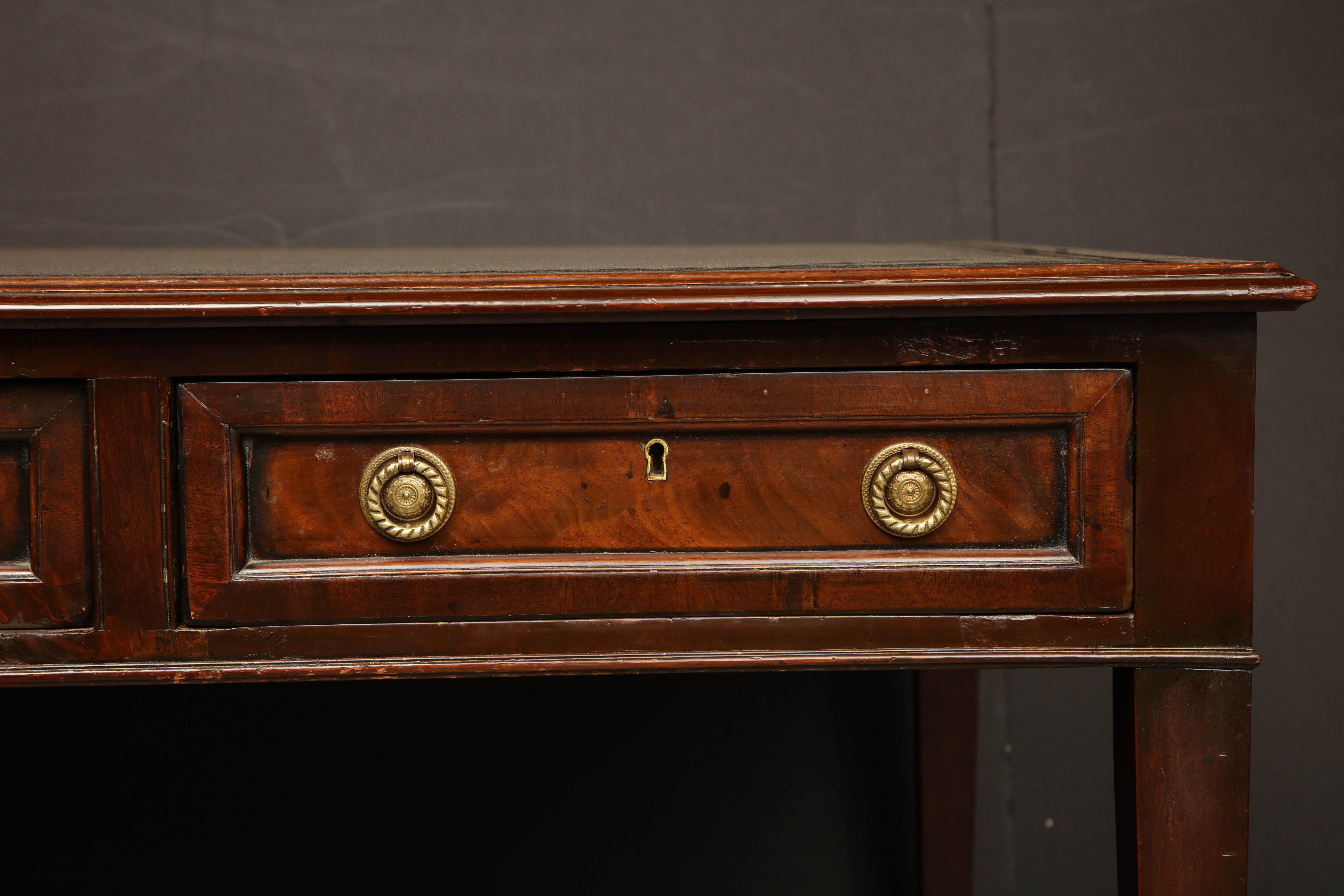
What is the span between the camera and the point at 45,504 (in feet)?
1.95

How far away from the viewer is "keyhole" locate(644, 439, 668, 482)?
1.99ft

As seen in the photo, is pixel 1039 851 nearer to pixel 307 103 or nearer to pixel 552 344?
pixel 552 344

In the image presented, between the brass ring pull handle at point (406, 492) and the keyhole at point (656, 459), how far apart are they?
0.11 m

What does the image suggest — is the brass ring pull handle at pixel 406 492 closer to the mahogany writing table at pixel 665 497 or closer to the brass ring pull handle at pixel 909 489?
the mahogany writing table at pixel 665 497

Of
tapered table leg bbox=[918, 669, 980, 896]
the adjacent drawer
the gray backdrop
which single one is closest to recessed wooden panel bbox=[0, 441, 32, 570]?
the adjacent drawer

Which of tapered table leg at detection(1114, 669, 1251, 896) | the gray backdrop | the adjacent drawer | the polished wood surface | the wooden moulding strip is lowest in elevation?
tapered table leg at detection(1114, 669, 1251, 896)

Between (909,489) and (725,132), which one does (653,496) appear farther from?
(725,132)

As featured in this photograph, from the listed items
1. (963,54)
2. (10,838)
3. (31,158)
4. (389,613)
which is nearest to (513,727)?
(10,838)

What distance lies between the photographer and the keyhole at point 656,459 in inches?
23.9

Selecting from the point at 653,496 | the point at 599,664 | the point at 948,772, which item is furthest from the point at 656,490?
the point at 948,772

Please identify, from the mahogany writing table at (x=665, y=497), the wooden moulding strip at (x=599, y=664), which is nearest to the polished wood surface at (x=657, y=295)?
the mahogany writing table at (x=665, y=497)

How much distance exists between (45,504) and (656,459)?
0.34 m

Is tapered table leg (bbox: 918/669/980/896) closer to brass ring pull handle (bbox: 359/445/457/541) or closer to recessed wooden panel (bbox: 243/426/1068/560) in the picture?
recessed wooden panel (bbox: 243/426/1068/560)

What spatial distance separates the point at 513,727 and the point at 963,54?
988mm
